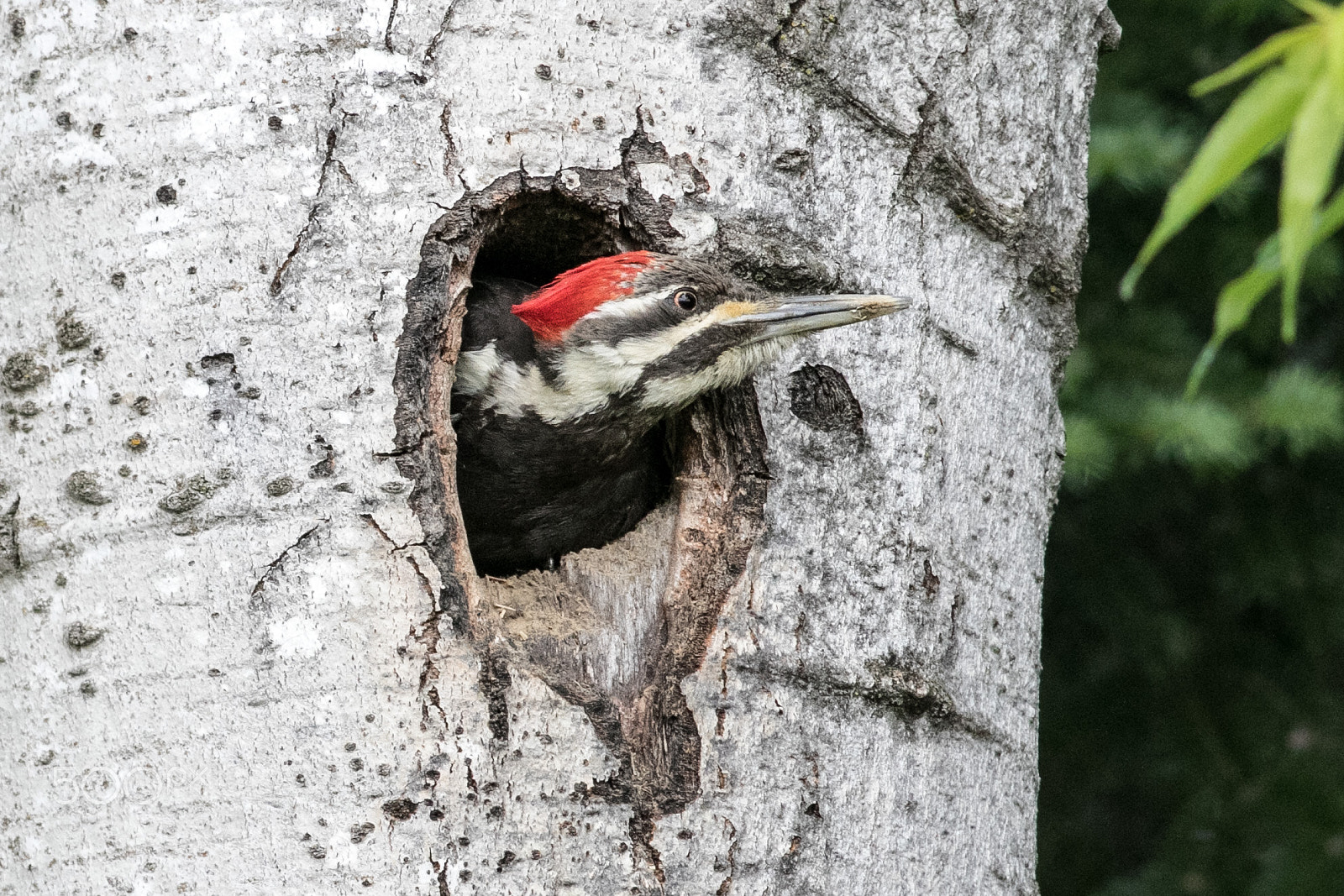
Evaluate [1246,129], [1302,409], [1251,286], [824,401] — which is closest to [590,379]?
[824,401]

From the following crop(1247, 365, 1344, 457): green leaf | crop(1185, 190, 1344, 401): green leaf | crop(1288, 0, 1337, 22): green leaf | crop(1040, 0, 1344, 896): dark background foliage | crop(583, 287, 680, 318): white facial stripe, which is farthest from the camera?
crop(1040, 0, 1344, 896): dark background foliage

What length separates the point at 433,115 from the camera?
226 cm

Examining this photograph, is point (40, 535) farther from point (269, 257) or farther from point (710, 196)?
point (710, 196)

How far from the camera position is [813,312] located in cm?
241

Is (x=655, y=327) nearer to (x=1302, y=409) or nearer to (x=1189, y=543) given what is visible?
(x=1302, y=409)

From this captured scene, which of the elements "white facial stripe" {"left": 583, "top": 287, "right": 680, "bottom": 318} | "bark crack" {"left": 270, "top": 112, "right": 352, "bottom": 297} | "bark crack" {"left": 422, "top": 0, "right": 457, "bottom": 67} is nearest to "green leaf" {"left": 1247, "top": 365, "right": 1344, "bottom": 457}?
"white facial stripe" {"left": 583, "top": 287, "right": 680, "bottom": 318}

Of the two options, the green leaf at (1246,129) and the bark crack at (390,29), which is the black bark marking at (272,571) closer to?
the bark crack at (390,29)

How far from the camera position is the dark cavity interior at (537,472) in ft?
10.1

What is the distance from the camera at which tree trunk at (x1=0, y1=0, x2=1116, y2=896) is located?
2062 millimetres

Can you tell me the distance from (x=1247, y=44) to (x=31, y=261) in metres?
4.41

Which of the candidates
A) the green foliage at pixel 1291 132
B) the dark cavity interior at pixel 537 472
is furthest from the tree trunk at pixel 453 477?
the green foliage at pixel 1291 132

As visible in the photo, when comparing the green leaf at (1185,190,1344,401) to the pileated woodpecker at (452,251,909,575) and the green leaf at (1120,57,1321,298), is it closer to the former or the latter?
the green leaf at (1120,57,1321,298)

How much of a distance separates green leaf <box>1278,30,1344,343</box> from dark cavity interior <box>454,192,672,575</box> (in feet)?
6.37

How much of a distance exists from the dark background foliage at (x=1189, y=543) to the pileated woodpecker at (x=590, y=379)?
1856mm
